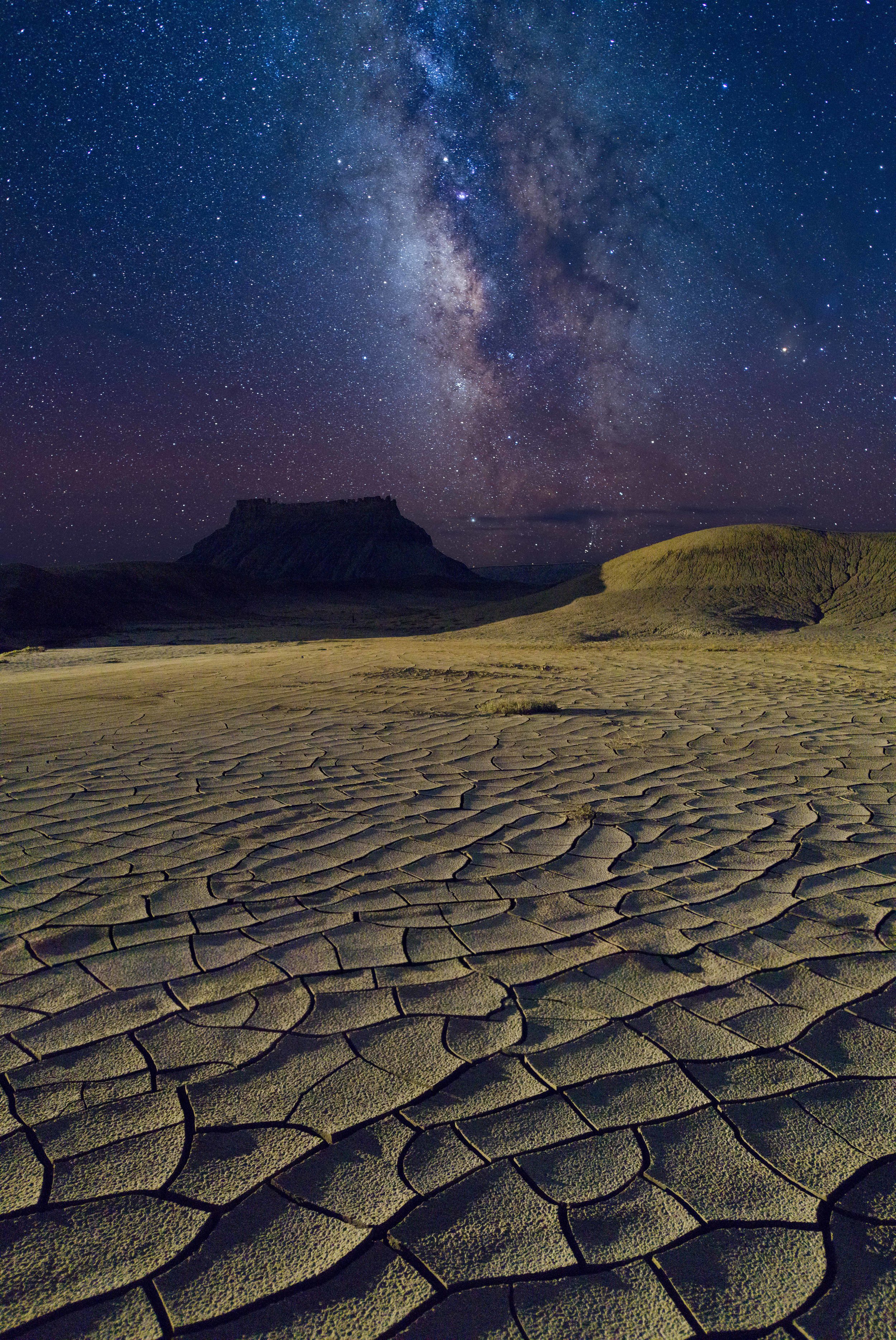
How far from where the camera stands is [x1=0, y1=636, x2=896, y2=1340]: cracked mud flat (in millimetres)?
1145

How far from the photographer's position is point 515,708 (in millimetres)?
6027

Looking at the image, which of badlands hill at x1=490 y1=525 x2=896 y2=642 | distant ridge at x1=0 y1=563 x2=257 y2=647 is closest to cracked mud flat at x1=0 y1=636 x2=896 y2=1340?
badlands hill at x1=490 y1=525 x2=896 y2=642

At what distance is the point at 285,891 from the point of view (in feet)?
8.54

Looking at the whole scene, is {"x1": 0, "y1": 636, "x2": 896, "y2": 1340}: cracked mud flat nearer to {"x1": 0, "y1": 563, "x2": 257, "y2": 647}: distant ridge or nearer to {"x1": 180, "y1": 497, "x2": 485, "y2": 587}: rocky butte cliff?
{"x1": 0, "y1": 563, "x2": 257, "y2": 647}: distant ridge

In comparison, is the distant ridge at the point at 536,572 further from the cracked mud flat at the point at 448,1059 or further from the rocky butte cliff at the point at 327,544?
the cracked mud flat at the point at 448,1059

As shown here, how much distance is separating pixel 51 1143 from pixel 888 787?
3847 mm

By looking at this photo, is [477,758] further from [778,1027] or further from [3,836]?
[778,1027]

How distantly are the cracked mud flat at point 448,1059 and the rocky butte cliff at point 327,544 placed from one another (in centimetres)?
7547

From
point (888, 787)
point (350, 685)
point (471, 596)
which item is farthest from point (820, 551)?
point (471, 596)

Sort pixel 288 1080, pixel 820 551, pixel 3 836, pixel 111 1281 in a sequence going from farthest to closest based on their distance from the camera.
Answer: pixel 820 551, pixel 3 836, pixel 288 1080, pixel 111 1281

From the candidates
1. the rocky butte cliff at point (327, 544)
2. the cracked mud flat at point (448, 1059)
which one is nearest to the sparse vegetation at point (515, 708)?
the cracked mud flat at point (448, 1059)

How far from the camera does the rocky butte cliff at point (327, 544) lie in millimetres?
84188

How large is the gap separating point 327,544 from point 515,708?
84052 millimetres

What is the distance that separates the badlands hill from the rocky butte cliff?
53636 millimetres
